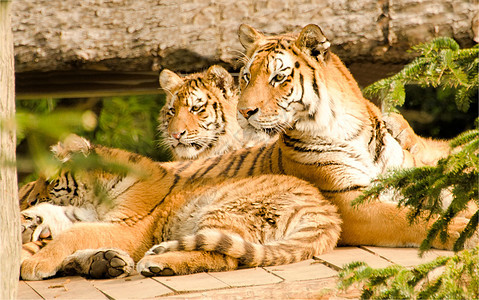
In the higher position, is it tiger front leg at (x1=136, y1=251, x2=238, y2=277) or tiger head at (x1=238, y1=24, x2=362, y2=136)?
tiger head at (x1=238, y1=24, x2=362, y2=136)

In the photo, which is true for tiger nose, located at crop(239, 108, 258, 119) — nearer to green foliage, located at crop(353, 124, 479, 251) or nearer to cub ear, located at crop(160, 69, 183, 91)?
cub ear, located at crop(160, 69, 183, 91)

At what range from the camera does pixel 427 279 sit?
6.70 ft

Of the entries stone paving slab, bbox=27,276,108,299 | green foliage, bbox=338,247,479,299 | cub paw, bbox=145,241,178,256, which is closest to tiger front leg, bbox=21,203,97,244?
stone paving slab, bbox=27,276,108,299

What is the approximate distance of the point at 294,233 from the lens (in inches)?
133

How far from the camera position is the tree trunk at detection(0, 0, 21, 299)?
69.9 inches

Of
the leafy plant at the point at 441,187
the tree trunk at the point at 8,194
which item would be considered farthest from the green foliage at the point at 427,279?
the tree trunk at the point at 8,194

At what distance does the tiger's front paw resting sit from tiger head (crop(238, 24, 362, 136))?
3.40ft

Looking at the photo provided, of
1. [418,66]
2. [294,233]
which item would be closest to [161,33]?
[294,233]

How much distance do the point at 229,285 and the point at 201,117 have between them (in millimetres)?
2441

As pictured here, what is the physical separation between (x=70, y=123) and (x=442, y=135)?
7.36 m

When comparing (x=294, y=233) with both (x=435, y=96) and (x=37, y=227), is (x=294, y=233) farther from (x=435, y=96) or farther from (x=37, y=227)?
(x=435, y=96)

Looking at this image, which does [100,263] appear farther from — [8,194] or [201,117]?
[201,117]

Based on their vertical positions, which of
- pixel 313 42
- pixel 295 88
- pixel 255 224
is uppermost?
pixel 313 42

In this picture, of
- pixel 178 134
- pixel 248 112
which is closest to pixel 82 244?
pixel 248 112
